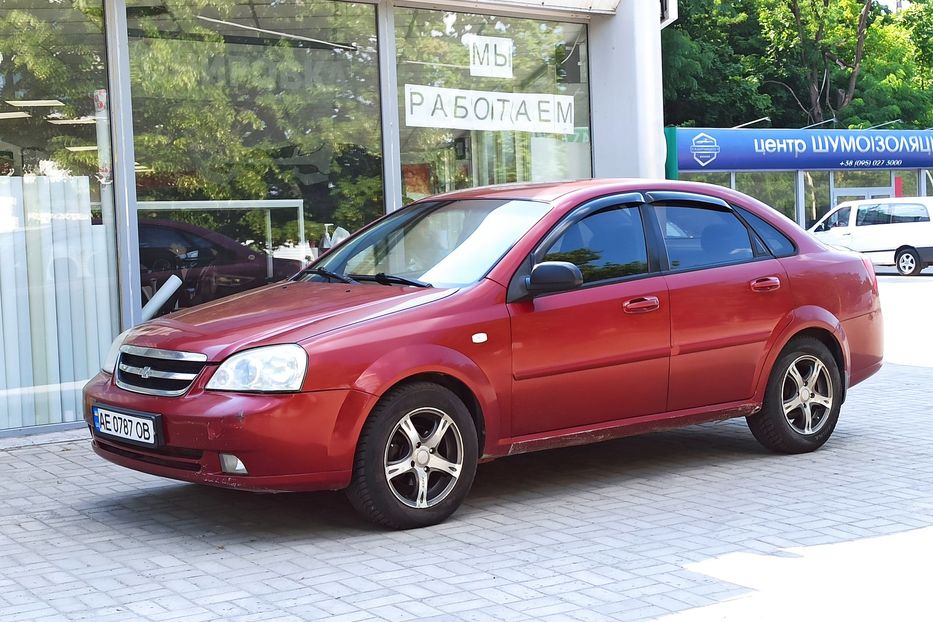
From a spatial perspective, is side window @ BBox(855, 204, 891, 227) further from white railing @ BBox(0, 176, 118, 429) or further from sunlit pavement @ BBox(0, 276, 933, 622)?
white railing @ BBox(0, 176, 118, 429)

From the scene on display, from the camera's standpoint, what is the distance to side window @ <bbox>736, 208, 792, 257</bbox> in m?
7.29

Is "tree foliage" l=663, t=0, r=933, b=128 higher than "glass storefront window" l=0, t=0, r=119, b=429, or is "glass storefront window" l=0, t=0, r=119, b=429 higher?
"tree foliage" l=663, t=0, r=933, b=128

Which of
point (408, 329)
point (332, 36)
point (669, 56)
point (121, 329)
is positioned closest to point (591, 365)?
point (408, 329)

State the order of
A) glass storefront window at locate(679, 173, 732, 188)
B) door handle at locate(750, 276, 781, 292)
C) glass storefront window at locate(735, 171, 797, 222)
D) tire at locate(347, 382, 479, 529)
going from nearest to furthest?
tire at locate(347, 382, 479, 529) → door handle at locate(750, 276, 781, 292) → glass storefront window at locate(679, 173, 732, 188) → glass storefront window at locate(735, 171, 797, 222)

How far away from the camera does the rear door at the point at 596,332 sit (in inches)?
241

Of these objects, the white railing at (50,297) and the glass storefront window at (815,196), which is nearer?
the white railing at (50,297)

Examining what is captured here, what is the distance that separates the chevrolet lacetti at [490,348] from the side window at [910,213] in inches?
848

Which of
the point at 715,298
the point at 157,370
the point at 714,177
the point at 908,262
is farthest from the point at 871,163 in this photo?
the point at 157,370

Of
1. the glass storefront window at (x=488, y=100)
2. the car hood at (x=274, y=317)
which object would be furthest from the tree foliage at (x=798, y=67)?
the car hood at (x=274, y=317)

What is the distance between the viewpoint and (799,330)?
721 centimetres

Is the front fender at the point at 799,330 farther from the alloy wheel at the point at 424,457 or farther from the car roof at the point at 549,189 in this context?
the alloy wheel at the point at 424,457

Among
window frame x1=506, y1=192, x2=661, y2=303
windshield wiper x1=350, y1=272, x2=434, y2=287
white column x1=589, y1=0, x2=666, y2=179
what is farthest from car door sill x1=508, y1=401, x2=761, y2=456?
white column x1=589, y1=0, x2=666, y2=179

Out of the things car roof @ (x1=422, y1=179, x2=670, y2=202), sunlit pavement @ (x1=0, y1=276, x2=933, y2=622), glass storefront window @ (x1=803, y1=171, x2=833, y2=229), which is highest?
glass storefront window @ (x1=803, y1=171, x2=833, y2=229)

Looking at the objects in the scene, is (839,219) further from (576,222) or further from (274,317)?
(274,317)
